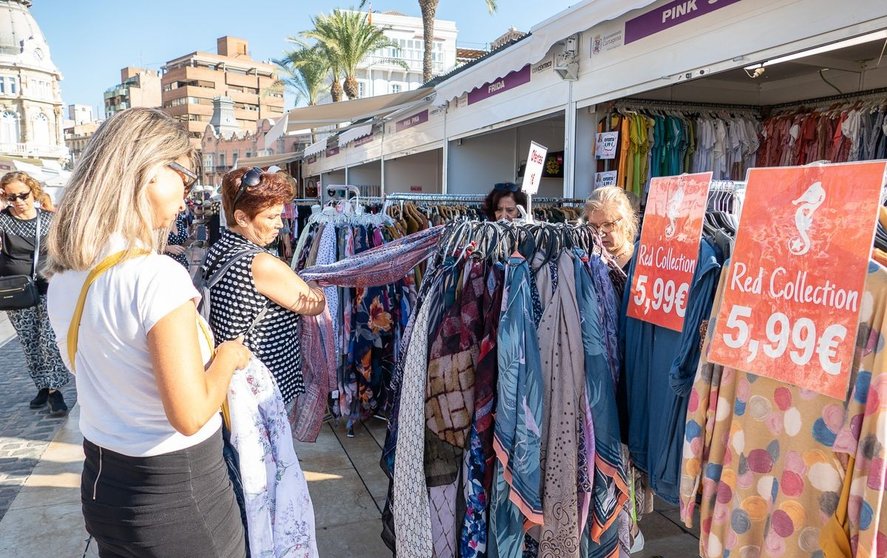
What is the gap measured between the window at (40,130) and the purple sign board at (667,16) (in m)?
77.2

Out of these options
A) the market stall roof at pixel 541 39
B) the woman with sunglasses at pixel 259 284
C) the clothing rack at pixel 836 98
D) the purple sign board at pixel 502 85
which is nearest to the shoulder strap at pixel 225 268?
the woman with sunglasses at pixel 259 284

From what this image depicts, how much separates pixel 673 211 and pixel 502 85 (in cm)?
502

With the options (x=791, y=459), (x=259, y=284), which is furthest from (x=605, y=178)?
(x=791, y=459)

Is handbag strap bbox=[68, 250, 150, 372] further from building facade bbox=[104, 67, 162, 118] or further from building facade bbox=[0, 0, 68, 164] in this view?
building facade bbox=[104, 67, 162, 118]

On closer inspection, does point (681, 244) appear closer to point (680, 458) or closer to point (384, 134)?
point (680, 458)

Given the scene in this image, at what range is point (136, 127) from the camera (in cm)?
131

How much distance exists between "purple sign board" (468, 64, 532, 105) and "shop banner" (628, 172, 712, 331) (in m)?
4.05

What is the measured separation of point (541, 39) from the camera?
15.6ft

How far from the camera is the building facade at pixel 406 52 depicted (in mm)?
43469

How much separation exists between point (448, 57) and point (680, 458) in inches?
1842

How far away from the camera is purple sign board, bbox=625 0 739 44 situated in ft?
12.2

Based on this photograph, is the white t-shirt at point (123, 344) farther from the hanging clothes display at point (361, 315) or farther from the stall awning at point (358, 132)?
the stall awning at point (358, 132)

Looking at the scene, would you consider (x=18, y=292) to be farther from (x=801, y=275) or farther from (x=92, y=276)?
(x=801, y=275)

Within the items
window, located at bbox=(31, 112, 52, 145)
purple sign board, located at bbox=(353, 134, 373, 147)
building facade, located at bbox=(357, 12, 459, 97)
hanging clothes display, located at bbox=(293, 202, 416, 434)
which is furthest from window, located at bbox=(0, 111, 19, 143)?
→ hanging clothes display, located at bbox=(293, 202, 416, 434)
